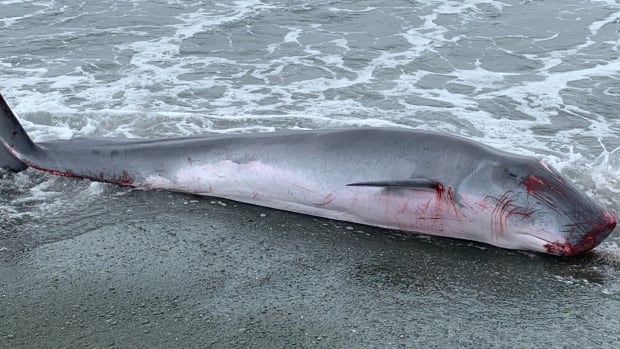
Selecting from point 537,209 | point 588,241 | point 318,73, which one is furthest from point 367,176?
point 318,73

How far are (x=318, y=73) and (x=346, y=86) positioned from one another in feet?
2.65

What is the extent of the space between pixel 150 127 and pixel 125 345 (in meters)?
4.72

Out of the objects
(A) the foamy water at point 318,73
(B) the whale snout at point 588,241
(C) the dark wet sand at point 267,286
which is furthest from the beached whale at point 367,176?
(A) the foamy water at point 318,73

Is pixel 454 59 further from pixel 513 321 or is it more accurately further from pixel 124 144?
pixel 513 321

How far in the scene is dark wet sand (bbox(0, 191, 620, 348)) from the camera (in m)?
5.14

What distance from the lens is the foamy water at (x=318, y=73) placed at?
369 inches

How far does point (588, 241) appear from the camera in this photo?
Result: 6.29 metres

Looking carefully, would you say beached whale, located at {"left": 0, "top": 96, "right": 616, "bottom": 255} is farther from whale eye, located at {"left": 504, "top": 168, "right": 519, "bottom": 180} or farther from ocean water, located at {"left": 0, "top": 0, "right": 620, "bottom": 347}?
ocean water, located at {"left": 0, "top": 0, "right": 620, "bottom": 347}

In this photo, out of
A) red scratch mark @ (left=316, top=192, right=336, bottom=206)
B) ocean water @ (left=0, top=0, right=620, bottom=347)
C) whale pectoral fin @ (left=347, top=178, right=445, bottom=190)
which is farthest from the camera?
red scratch mark @ (left=316, top=192, right=336, bottom=206)

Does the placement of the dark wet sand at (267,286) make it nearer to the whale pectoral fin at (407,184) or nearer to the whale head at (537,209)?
the whale head at (537,209)

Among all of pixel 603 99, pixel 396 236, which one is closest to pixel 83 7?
pixel 603 99

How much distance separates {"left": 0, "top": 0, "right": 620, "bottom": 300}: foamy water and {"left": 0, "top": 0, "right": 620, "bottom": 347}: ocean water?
3cm

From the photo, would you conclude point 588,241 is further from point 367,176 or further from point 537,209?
point 367,176

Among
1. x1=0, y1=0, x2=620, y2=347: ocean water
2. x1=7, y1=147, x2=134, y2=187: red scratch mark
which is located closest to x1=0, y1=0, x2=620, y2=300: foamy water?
x1=0, y1=0, x2=620, y2=347: ocean water
